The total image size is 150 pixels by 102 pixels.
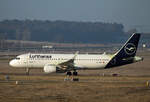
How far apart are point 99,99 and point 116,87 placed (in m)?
9.48

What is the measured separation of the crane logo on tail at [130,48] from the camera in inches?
3098

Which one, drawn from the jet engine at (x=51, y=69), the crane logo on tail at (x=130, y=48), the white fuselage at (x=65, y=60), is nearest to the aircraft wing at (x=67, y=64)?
the jet engine at (x=51, y=69)

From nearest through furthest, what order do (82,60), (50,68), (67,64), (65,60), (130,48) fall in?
(50,68) < (67,64) < (65,60) < (82,60) < (130,48)

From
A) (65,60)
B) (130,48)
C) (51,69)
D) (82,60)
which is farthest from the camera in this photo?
(130,48)

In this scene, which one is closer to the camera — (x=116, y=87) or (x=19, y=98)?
(x=19, y=98)

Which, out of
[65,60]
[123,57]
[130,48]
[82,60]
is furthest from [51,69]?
[130,48]

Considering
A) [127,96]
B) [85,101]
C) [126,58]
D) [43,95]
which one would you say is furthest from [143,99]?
[126,58]

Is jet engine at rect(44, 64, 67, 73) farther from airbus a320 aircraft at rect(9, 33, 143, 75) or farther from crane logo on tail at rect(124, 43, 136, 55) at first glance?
crane logo on tail at rect(124, 43, 136, 55)

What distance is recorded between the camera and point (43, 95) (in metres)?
50.6

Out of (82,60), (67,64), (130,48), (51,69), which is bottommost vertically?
(51,69)

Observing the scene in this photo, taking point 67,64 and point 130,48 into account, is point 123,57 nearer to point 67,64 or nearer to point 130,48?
point 130,48

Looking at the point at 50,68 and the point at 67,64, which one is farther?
the point at 67,64

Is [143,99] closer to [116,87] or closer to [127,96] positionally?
[127,96]

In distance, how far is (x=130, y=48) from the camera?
3108 inches
